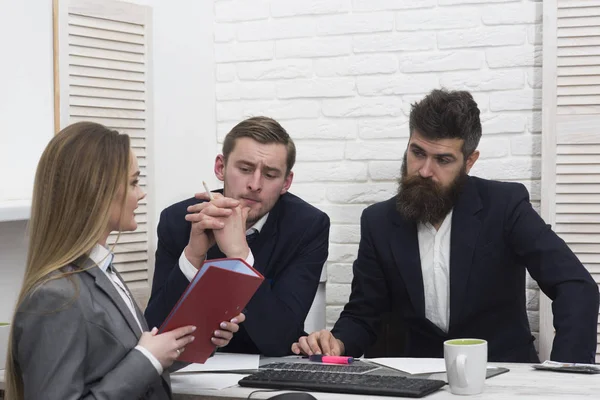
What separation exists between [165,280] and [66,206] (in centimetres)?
77

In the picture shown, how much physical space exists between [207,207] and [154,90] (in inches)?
36.0

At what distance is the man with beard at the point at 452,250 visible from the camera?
8.21 feet

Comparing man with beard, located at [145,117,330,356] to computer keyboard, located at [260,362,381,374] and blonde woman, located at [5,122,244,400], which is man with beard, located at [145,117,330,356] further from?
blonde woman, located at [5,122,244,400]

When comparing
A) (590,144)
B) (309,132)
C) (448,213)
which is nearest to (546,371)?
(448,213)

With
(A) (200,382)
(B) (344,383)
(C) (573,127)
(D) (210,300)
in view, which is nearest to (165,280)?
(A) (200,382)

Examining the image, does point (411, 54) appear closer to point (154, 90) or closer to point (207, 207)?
point (154, 90)

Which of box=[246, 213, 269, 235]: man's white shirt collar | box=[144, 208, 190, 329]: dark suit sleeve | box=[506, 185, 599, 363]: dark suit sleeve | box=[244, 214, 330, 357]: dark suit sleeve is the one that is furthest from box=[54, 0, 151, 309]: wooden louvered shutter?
box=[506, 185, 599, 363]: dark suit sleeve

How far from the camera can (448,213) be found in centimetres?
258

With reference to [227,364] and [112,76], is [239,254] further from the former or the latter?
[112,76]

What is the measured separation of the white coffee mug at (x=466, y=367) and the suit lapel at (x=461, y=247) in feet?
2.63

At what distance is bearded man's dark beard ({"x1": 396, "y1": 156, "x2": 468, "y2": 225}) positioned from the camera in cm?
250

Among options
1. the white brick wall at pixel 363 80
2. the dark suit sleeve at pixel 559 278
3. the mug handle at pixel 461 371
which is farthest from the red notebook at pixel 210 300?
the white brick wall at pixel 363 80

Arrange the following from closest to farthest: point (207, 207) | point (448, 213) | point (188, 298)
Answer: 1. point (188, 298)
2. point (207, 207)
3. point (448, 213)

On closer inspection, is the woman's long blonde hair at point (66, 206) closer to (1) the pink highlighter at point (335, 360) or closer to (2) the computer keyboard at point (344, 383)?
(2) the computer keyboard at point (344, 383)
